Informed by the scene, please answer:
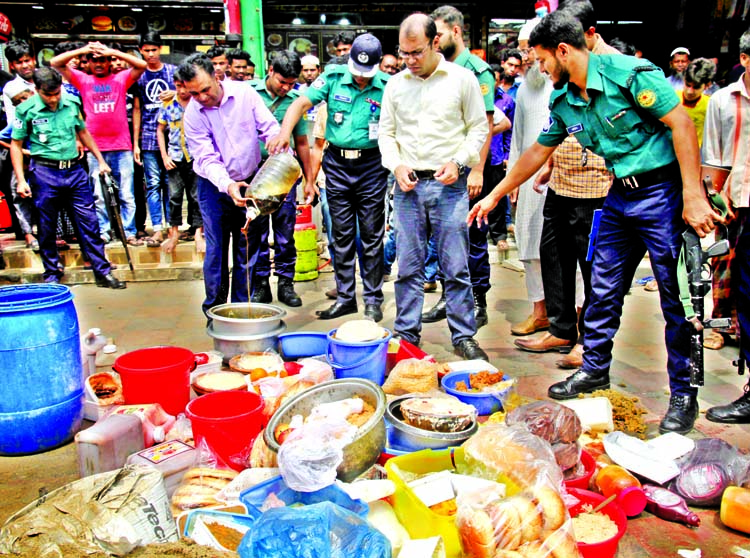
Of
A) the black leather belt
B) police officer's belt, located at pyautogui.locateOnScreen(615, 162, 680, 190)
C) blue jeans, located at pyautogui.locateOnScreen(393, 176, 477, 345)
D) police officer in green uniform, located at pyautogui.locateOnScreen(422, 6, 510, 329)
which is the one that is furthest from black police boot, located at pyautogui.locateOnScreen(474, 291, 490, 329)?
police officer's belt, located at pyautogui.locateOnScreen(615, 162, 680, 190)

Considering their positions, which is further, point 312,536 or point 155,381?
point 155,381

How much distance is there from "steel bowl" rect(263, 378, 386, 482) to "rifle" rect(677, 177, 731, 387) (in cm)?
163

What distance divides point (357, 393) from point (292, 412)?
0.35 m

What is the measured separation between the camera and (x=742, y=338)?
3582mm

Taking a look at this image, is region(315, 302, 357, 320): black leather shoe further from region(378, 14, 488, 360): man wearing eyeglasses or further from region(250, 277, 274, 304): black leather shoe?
region(378, 14, 488, 360): man wearing eyeglasses

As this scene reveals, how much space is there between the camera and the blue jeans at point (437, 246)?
4320 mm

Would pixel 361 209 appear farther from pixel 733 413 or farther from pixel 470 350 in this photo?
pixel 733 413

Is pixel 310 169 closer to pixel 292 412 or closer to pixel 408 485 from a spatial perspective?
pixel 292 412

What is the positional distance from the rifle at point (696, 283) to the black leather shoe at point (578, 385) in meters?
0.61

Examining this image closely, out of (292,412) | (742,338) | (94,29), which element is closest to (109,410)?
(292,412)

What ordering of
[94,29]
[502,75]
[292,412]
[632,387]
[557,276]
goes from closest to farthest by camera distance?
[292,412], [632,387], [557,276], [502,75], [94,29]

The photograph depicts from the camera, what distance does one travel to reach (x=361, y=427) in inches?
107

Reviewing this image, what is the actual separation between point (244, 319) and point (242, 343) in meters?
0.16

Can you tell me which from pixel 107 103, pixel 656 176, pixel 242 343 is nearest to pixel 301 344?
pixel 242 343
